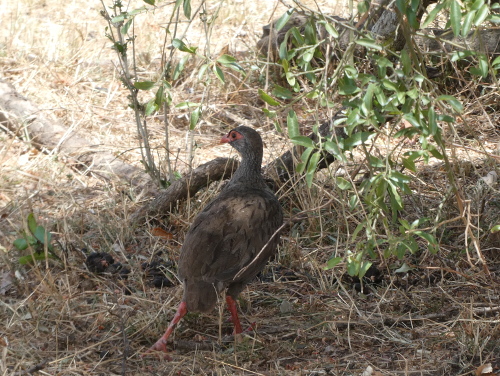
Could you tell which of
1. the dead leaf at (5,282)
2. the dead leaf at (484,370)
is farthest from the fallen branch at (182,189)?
the dead leaf at (484,370)

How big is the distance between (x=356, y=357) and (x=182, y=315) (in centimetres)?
112

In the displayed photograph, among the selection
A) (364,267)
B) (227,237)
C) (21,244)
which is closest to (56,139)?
(21,244)

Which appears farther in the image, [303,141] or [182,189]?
[182,189]

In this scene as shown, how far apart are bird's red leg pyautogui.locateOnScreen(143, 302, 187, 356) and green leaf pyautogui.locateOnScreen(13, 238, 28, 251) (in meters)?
1.51

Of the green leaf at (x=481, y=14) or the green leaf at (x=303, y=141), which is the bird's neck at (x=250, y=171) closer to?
the green leaf at (x=303, y=141)

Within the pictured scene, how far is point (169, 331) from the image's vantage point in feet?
15.3

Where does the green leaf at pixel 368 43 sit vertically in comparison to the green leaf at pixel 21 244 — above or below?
above

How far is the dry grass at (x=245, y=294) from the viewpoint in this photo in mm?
4418

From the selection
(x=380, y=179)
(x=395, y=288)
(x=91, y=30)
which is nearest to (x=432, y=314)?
(x=395, y=288)

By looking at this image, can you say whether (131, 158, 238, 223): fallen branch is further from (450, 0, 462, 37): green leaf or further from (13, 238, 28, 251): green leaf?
(450, 0, 462, 37): green leaf

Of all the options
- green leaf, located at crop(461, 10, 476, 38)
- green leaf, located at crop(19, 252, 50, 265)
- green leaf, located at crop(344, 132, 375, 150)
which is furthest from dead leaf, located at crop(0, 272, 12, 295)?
green leaf, located at crop(461, 10, 476, 38)

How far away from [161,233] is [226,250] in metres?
1.42

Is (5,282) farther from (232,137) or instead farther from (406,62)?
(406,62)

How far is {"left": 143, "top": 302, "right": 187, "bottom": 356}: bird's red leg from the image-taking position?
4.59 metres
